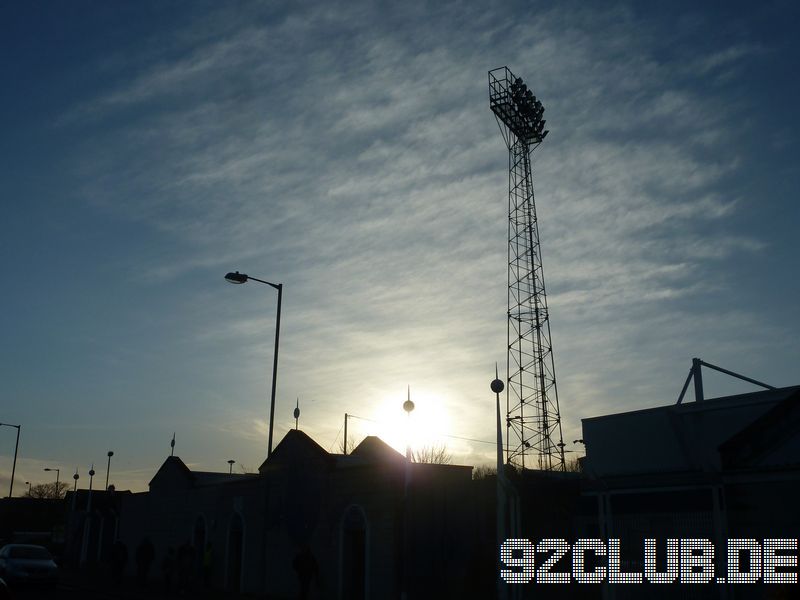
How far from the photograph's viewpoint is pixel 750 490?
19.1 meters

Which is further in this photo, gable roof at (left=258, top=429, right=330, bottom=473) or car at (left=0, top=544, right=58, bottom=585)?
gable roof at (left=258, top=429, right=330, bottom=473)

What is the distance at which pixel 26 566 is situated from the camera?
90.9 feet

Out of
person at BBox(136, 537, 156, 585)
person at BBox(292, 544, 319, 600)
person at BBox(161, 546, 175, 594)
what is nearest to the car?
person at BBox(161, 546, 175, 594)

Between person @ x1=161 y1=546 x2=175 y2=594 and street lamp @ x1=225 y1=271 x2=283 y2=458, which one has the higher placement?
street lamp @ x1=225 y1=271 x2=283 y2=458

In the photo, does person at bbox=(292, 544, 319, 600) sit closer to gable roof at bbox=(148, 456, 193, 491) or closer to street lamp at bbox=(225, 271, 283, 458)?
street lamp at bbox=(225, 271, 283, 458)

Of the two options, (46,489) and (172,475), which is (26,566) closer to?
(172,475)

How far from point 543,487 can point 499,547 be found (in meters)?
3.37

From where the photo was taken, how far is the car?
27.4 metres

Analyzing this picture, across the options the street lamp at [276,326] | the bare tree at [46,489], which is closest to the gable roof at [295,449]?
the street lamp at [276,326]

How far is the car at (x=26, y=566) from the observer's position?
27.4m

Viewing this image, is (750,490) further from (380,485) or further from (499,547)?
(380,485)

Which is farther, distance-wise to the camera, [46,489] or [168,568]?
[46,489]

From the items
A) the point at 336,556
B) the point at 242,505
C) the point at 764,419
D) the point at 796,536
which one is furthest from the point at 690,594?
the point at 242,505


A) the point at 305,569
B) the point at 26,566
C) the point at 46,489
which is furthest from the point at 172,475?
the point at 46,489
